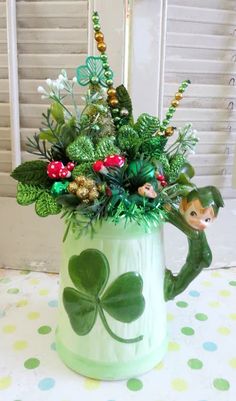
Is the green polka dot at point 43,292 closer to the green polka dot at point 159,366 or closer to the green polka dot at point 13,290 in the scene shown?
the green polka dot at point 13,290

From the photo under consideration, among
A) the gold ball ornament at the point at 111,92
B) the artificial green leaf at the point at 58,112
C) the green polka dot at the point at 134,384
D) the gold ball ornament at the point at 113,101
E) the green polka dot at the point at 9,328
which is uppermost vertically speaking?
the gold ball ornament at the point at 111,92

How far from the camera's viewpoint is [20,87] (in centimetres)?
75

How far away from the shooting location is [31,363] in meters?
0.52

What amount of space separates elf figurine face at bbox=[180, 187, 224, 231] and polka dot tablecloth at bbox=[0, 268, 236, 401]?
0.19 metres

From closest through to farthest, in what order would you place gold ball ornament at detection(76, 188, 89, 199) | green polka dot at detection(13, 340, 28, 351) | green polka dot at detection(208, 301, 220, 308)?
1. gold ball ornament at detection(76, 188, 89, 199)
2. green polka dot at detection(13, 340, 28, 351)
3. green polka dot at detection(208, 301, 220, 308)

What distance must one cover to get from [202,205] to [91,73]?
0.66 ft

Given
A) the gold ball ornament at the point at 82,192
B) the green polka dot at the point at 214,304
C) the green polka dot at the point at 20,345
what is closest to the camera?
the gold ball ornament at the point at 82,192

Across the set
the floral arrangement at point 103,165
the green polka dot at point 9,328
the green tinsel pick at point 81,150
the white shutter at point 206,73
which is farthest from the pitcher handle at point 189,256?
the white shutter at point 206,73

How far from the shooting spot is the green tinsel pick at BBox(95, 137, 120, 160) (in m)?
0.46

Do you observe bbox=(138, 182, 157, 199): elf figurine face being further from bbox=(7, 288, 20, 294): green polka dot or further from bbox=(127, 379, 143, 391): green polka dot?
bbox=(7, 288, 20, 294): green polka dot

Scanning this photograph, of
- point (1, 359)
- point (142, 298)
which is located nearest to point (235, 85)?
point (142, 298)

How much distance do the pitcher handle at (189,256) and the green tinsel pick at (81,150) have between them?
4.6 inches

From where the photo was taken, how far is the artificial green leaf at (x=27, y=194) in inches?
19.0

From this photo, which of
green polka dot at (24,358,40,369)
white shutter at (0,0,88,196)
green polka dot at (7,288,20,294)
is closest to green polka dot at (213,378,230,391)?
green polka dot at (24,358,40,369)
